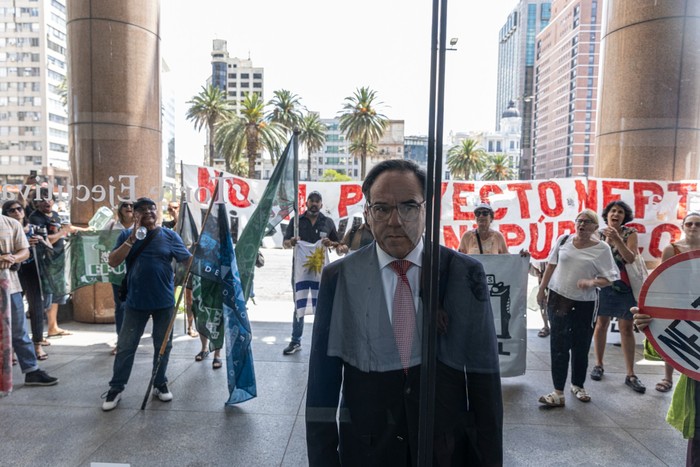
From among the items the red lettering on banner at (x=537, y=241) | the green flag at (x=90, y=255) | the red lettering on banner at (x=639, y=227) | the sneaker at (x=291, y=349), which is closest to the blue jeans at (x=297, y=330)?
the sneaker at (x=291, y=349)

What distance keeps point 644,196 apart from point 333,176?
2.67 meters

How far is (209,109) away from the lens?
305 cm

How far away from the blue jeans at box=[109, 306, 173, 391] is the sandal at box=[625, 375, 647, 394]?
3.52 m

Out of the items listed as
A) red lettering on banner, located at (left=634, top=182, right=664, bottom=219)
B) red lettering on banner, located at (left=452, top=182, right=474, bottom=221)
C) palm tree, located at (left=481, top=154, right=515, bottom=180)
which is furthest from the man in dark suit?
red lettering on banner, located at (left=634, top=182, right=664, bottom=219)

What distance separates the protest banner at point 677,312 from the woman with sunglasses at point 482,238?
162 cm

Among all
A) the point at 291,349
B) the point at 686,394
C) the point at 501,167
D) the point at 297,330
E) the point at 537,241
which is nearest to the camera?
the point at 686,394

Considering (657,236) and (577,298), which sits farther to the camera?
(577,298)

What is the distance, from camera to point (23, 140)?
4.36m

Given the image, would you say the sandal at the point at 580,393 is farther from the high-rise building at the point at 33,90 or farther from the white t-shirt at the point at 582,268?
the high-rise building at the point at 33,90

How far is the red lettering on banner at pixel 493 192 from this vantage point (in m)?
3.76

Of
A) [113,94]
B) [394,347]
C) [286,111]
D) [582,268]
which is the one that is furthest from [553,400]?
[113,94]

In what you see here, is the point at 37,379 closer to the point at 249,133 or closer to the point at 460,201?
the point at 249,133

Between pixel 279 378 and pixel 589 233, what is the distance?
2.64 m

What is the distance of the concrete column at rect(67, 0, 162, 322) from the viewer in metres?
5.03
